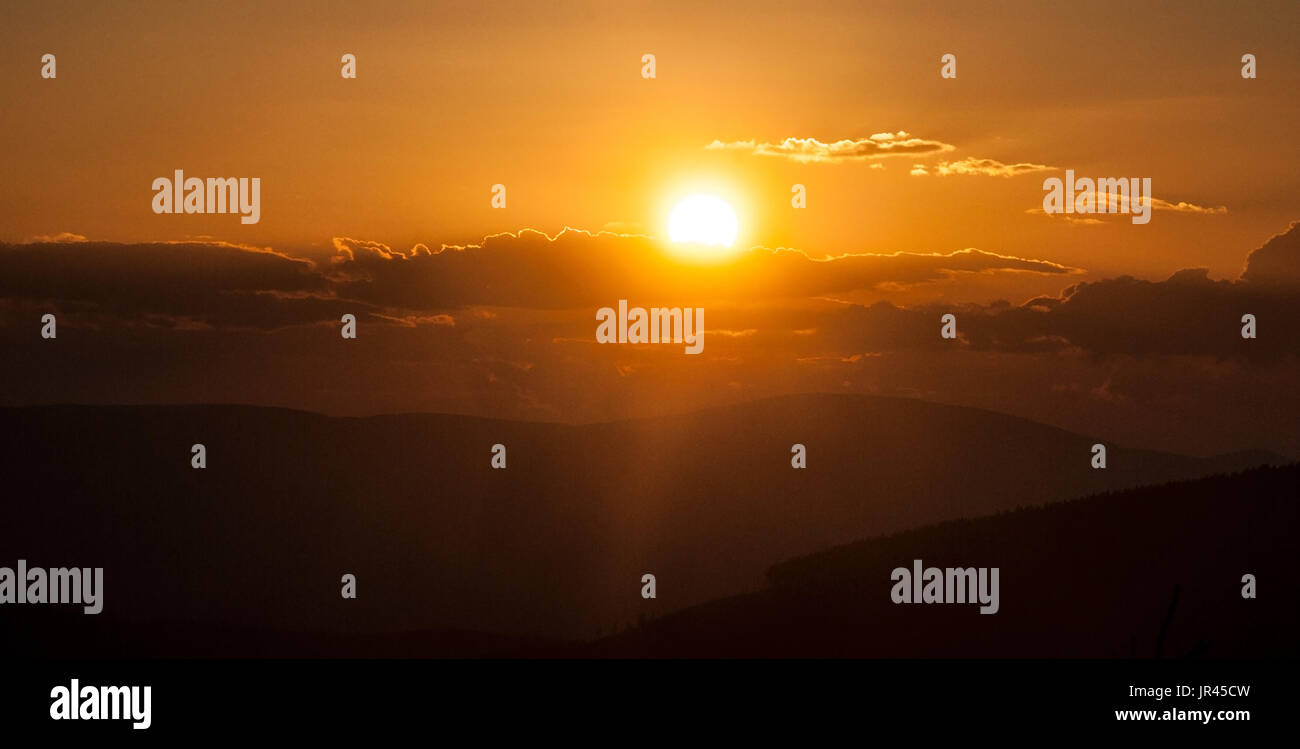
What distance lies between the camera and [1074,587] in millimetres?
24547

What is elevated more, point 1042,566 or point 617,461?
point 617,461

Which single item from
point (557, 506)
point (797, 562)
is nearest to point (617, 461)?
point (797, 562)

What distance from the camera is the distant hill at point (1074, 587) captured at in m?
21.4

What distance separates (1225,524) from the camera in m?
25.5

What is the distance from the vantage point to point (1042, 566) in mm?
26156

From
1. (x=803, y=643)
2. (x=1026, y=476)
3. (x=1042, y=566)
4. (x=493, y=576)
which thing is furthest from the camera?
(x=493, y=576)

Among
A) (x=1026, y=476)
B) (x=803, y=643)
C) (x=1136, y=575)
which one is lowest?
(x=803, y=643)

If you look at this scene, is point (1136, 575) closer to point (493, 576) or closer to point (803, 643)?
point (803, 643)

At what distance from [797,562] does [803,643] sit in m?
4.81

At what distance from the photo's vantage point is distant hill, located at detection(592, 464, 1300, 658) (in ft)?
70.3

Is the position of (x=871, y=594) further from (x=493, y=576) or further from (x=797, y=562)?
(x=493, y=576)

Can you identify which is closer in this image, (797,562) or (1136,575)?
(1136,575)

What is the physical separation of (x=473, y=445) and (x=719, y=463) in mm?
15262
